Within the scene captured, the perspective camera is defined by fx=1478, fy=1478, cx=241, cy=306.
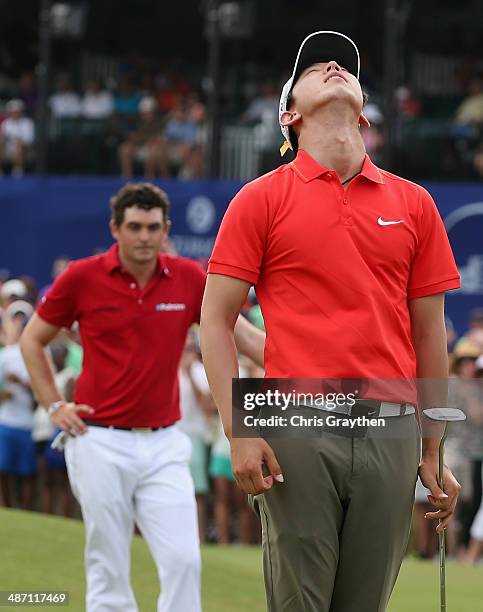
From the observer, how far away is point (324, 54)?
4.66 metres

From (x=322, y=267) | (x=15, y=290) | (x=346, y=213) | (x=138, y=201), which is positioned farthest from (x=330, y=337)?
(x=15, y=290)

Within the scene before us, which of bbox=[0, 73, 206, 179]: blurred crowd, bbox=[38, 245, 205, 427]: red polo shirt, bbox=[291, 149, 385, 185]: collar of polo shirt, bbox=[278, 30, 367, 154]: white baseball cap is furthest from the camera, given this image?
bbox=[0, 73, 206, 179]: blurred crowd

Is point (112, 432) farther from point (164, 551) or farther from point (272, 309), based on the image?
point (272, 309)

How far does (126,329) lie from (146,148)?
15487mm

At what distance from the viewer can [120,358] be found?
7.14m

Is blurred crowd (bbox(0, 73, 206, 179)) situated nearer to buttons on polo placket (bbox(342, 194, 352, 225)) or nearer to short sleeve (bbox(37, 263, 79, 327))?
short sleeve (bbox(37, 263, 79, 327))

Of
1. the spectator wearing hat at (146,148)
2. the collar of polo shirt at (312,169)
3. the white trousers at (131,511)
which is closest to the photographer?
the collar of polo shirt at (312,169)

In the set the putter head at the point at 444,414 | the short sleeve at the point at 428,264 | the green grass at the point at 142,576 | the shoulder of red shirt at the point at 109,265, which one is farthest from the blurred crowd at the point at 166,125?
the putter head at the point at 444,414

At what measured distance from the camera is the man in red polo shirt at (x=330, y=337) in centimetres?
438

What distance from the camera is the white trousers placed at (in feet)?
22.0

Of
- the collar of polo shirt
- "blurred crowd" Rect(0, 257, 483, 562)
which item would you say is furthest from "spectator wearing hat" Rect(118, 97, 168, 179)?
the collar of polo shirt

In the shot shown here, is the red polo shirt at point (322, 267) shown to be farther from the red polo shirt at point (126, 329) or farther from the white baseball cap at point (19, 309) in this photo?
the white baseball cap at point (19, 309)

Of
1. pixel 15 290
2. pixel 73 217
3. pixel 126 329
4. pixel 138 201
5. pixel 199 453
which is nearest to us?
pixel 126 329

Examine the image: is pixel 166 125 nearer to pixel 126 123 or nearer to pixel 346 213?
pixel 126 123
